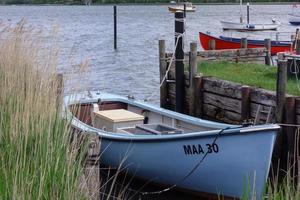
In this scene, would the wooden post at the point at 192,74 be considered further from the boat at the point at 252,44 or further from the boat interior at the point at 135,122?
the boat at the point at 252,44

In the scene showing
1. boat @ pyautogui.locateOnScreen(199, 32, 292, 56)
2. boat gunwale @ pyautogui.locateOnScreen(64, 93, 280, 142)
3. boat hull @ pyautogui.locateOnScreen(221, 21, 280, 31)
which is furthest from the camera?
boat hull @ pyautogui.locateOnScreen(221, 21, 280, 31)

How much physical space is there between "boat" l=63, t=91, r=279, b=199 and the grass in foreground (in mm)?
2130

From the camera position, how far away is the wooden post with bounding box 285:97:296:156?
9.30m

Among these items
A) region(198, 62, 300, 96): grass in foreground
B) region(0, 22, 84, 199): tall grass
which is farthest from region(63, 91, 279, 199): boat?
region(198, 62, 300, 96): grass in foreground

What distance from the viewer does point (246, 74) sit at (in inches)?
525

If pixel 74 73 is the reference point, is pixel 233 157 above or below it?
below

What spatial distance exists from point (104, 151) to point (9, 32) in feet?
8.34

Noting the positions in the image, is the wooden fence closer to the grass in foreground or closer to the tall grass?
the grass in foreground

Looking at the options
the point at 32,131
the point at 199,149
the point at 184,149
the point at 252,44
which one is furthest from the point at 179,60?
the point at 252,44

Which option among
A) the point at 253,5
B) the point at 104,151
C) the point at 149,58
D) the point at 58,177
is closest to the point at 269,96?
the point at 104,151

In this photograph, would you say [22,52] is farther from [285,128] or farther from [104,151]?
[285,128]

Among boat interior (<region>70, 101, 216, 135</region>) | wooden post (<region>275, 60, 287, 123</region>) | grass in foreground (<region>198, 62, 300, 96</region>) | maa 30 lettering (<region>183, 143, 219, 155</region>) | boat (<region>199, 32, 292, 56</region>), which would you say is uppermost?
wooden post (<region>275, 60, 287, 123</region>)

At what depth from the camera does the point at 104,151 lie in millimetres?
10148

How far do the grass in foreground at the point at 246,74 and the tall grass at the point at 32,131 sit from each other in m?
4.82
